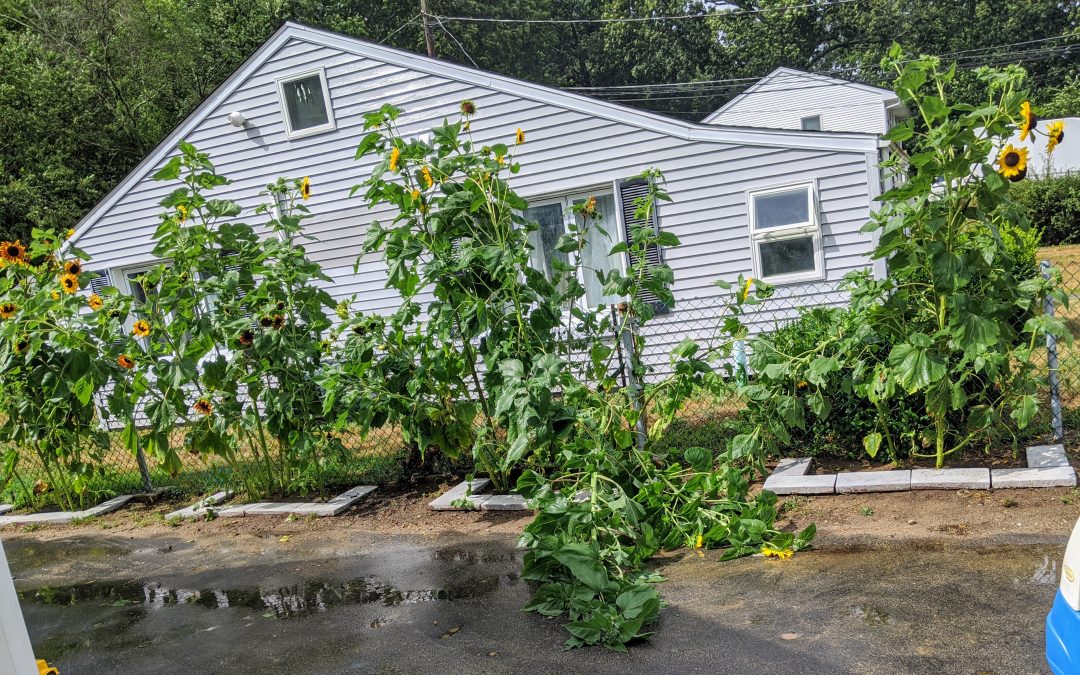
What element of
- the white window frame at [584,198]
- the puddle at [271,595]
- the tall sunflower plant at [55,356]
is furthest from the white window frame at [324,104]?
the puddle at [271,595]

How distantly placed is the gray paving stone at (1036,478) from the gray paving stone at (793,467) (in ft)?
3.36

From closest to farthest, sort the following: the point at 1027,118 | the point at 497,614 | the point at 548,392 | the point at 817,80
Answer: the point at 497,614, the point at 1027,118, the point at 548,392, the point at 817,80

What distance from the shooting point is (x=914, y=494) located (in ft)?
14.8

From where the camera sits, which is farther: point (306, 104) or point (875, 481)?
point (306, 104)

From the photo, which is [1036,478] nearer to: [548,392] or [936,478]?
[936,478]

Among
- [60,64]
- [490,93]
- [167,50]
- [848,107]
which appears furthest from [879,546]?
[167,50]

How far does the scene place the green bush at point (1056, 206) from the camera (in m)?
18.3

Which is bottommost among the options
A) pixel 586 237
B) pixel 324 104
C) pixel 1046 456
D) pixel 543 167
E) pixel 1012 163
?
pixel 1046 456

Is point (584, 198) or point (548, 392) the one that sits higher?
point (584, 198)

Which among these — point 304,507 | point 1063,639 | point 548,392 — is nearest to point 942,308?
point 548,392

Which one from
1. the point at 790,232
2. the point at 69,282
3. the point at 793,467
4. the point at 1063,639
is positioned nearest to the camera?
the point at 1063,639

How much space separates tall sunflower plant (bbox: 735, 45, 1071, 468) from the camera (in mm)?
4020

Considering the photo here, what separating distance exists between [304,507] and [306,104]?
649cm

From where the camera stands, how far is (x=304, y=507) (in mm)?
6086
